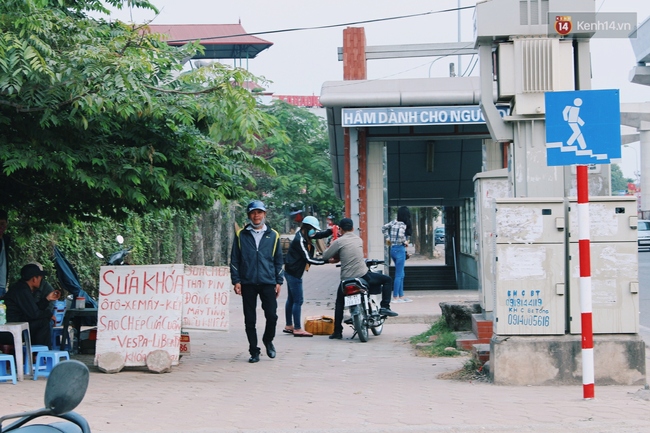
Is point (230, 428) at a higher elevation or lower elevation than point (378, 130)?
lower

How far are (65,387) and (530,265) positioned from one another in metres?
5.81

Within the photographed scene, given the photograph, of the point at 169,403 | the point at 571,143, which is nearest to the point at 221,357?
the point at 169,403

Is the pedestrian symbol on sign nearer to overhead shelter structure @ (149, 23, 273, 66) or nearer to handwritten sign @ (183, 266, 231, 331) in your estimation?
handwritten sign @ (183, 266, 231, 331)

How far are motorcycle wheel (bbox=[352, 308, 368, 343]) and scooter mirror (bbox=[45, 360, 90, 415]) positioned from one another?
962cm

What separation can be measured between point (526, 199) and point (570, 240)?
556mm

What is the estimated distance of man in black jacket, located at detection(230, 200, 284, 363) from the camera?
34.7ft

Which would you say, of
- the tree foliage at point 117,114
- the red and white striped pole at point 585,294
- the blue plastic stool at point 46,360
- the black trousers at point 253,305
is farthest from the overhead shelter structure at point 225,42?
the red and white striped pole at point 585,294

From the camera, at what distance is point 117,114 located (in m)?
8.64

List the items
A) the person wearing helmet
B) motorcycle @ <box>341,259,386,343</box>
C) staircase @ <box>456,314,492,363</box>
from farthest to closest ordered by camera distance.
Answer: the person wearing helmet
motorcycle @ <box>341,259,386,343</box>
staircase @ <box>456,314,492,363</box>

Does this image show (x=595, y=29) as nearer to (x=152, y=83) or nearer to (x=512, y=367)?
(x=512, y=367)

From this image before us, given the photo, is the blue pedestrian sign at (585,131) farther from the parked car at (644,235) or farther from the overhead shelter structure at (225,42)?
the overhead shelter structure at (225,42)

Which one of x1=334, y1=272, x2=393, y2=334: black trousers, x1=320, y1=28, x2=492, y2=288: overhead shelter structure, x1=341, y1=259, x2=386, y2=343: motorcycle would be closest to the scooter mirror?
x1=341, y1=259, x2=386, y2=343: motorcycle

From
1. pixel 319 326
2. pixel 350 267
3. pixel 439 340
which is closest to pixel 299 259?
pixel 350 267

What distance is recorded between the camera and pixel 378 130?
18.9m
